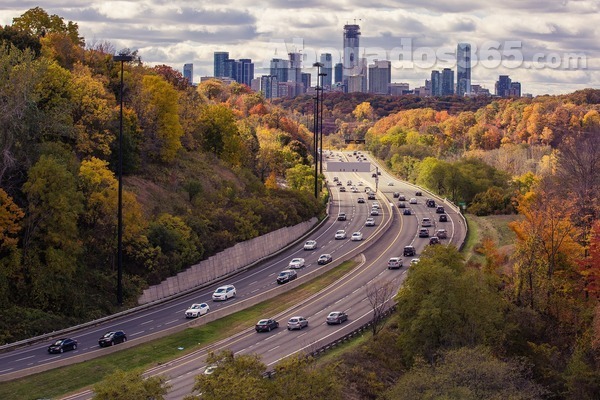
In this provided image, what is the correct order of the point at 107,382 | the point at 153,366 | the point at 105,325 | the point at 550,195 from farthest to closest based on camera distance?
the point at 550,195 → the point at 105,325 → the point at 153,366 → the point at 107,382

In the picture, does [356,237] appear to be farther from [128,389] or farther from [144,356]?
[128,389]

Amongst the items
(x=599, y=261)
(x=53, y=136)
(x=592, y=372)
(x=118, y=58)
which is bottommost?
(x=592, y=372)

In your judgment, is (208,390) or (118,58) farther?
(118,58)

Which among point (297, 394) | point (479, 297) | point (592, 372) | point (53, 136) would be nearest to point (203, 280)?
point (53, 136)

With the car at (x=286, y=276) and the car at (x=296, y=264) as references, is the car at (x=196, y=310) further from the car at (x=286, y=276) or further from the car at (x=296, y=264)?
the car at (x=296, y=264)

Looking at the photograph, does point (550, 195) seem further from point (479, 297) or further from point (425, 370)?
point (425, 370)

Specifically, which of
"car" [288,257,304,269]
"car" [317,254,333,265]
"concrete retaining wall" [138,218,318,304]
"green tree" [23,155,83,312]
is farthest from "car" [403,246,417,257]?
"green tree" [23,155,83,312]
